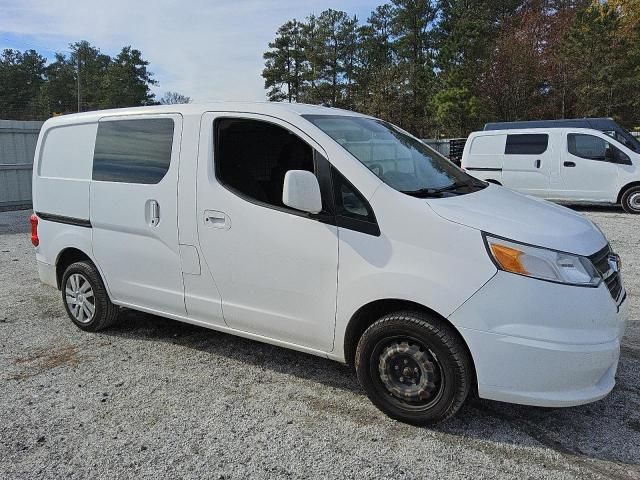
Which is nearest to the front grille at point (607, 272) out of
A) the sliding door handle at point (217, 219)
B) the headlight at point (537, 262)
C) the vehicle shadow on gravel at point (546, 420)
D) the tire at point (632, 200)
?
the headlight at point (537, 262)

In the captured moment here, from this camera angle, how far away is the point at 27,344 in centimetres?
444

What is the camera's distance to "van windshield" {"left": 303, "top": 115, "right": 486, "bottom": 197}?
3.27 m

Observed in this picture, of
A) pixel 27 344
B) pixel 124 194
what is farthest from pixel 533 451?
pixel 27 344

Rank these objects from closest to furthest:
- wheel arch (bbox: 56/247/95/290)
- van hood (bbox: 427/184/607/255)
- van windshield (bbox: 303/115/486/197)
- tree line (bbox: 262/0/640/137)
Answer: van hood (bbox: 427/184/607/255), van windshield (bbox: 303/115/486/197), wheel arch (bbox: 56/247/95/290), tree line (bbox: 262/0/640/137)

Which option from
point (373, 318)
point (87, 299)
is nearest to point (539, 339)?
point (373, 318)

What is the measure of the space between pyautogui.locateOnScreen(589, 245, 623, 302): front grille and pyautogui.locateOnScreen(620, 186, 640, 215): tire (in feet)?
30.2

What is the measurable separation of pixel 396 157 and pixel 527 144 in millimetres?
9539

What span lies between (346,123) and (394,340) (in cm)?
150

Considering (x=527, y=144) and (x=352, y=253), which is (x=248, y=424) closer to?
(x=352, y=253)

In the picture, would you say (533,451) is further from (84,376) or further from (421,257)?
(84,376)

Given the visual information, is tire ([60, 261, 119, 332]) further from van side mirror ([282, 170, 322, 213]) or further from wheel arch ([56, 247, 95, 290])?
van side mirror ([282, 170, 322, 213])

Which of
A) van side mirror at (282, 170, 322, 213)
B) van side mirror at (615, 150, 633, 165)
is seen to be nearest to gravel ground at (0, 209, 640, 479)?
van side mirror at (282, 170, 322, 213)

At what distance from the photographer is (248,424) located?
3.13 metres

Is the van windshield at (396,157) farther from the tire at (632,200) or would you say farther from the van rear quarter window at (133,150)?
the tire at (632,200)
